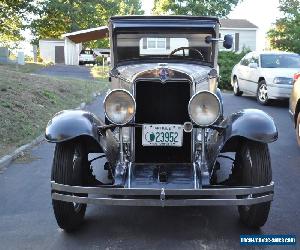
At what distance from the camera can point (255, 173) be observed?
430cm

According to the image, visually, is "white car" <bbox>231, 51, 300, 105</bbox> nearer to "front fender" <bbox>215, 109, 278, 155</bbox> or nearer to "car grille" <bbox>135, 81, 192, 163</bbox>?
"front fender" <bbox>215, 109, 278, 155</bbox>

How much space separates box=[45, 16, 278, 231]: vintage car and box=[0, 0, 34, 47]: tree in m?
33.6

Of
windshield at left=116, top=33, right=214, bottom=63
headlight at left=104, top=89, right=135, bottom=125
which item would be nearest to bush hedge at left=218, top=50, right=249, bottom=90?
windshield at left=116, top=33, right=214, bottom=63

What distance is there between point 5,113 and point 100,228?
5683mm

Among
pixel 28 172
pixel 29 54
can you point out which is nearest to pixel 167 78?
pixel 28 172

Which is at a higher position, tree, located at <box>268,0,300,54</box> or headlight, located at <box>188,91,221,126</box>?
tree, located at <box>268,0,300,54</box>

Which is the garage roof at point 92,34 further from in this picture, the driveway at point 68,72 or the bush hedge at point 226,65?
the bush hedge at point 226,65

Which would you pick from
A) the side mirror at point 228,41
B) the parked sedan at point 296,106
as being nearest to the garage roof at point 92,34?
the side mirror at point 228,41

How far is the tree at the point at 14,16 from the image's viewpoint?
125 ft

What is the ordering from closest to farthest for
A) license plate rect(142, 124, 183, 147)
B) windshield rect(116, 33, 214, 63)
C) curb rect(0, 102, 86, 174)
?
license plate rect(142, 124, 183, 147)
windshield rect(116, 33, 214, 63)
curb rect(0, 102, 86, 174)

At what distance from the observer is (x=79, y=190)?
399 cm

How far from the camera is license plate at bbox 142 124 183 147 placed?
448 cm

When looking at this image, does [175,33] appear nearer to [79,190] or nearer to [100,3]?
[79,190]

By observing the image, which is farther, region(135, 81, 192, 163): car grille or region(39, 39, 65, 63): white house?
region(39, 39, 65, 63): white house
